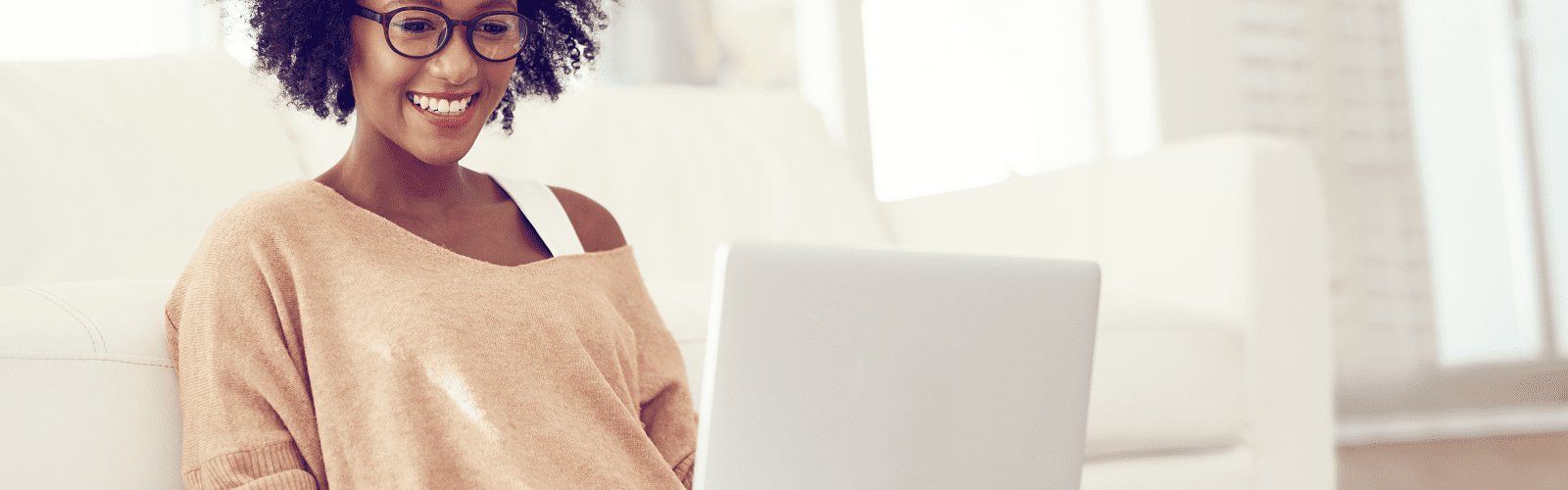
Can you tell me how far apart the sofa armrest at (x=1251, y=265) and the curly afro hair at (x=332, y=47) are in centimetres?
77

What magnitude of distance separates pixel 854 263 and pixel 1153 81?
2713mm

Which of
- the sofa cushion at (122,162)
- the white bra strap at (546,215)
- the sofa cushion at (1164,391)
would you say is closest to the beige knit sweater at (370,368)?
the white bra strap at (546,215)

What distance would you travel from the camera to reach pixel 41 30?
6.56 ft

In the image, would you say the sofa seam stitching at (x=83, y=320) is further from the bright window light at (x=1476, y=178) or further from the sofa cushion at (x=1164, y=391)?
the bright window light at (x=1476, y=178)

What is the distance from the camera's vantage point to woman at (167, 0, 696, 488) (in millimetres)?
736

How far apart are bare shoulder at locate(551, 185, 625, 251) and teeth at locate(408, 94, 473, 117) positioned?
16 centimetres

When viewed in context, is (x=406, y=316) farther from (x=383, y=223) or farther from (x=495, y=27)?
(x=495, y=27)

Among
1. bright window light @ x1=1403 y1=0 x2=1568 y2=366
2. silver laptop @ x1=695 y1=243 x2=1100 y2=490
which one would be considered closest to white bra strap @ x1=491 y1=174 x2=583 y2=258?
silver laptop @ x1=695 y1=243 x2=1100 y2=490

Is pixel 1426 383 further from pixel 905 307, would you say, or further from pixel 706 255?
pixel 905 307

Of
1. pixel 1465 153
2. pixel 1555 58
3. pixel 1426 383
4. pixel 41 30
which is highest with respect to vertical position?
pixel 41 30

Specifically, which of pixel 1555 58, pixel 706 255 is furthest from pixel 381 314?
pixel 1555 58

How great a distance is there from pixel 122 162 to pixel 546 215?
28.6 inches

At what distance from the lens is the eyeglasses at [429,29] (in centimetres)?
81

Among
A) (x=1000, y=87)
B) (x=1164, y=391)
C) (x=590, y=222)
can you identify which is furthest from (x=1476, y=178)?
(x=590, y=222)
